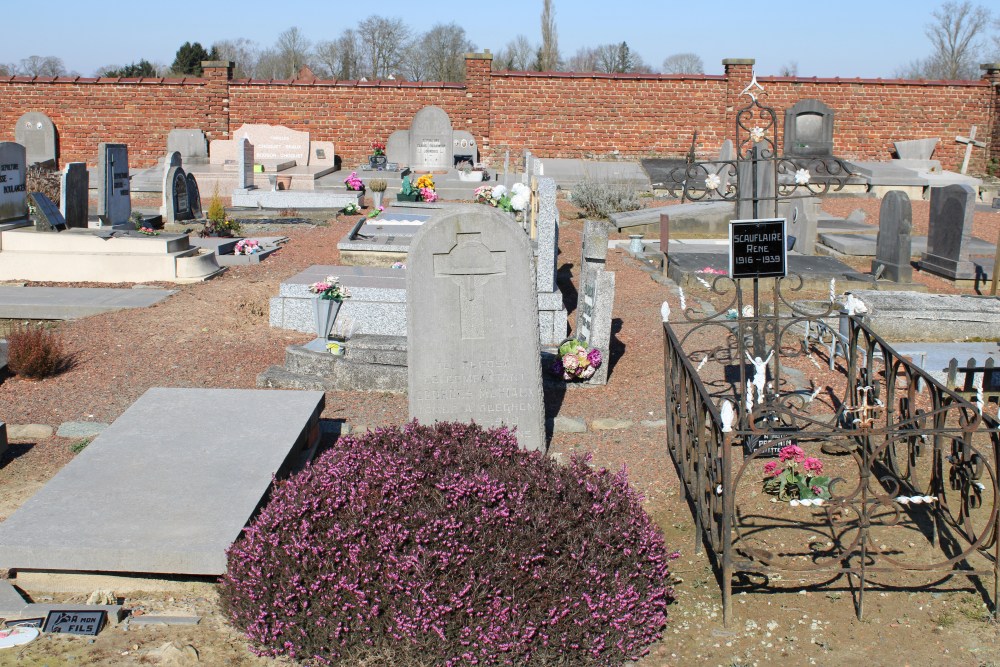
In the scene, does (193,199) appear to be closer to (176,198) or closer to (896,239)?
(176,198)

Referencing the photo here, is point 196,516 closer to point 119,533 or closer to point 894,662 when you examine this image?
point 119,533

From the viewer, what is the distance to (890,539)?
523 cm

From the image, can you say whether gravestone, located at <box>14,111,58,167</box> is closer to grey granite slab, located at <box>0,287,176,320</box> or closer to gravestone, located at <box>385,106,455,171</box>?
gravestone, located at <box>385,106,455,171</box>

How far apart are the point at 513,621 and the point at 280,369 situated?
16.2ft

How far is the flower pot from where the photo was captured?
8.63 meters

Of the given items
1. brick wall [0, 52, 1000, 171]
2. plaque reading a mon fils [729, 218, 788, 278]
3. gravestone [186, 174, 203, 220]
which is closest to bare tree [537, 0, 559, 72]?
brick wall [0, 52, 1000, 171]

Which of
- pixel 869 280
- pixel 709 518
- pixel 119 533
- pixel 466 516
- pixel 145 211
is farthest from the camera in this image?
pixel 145 211

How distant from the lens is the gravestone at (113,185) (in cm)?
1388

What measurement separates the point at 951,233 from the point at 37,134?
23.2 m

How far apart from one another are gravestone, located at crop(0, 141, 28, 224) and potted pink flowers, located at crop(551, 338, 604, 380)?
8.50 metres

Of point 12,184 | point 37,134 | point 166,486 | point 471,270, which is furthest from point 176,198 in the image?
point 37,134

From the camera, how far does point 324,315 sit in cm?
866

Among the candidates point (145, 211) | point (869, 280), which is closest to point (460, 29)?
point (145, 211)

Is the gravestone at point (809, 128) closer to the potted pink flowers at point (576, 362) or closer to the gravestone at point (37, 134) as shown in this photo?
the potted pink flowers at point (576, 362)
